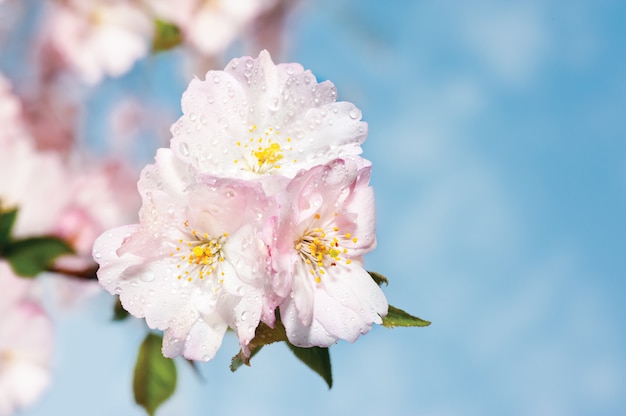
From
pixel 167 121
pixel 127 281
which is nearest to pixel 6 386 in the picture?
pixel 127 281

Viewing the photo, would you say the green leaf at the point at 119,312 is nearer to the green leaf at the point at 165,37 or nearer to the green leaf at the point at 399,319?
the green leaf at the point at 399,319

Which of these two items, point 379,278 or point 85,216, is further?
point 85,216

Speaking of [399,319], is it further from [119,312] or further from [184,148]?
[119,312]

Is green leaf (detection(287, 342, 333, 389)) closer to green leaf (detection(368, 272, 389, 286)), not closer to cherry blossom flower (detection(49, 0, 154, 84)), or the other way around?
green leaf (detection(368, 272, 389, 286))

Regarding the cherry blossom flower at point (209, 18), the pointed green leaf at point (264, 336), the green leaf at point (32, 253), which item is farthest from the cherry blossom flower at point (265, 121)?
the cherry blossom flower at point (209, 18)

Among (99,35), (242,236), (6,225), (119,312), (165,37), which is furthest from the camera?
(99,35)

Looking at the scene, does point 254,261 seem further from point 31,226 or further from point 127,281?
point 31,226

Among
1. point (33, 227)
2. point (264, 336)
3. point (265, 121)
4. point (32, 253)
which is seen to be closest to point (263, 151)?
point (265, 121)
